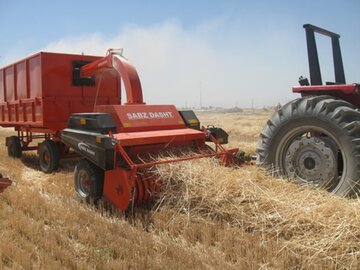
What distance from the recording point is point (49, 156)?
7801 millimetres

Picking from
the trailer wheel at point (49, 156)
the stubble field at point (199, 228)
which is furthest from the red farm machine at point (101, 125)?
the stubble field at point (199, 228)

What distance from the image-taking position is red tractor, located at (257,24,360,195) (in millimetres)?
3914

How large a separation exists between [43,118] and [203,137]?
11.8ft

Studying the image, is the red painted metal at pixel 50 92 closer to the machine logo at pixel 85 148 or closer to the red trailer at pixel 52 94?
the red trailer at pixel 52 94

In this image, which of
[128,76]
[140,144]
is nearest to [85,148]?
[140,144]

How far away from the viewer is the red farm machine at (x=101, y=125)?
15.3ft

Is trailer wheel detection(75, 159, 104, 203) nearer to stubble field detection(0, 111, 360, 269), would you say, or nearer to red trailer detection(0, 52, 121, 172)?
stubble field detection(0, 111, 360, 269)

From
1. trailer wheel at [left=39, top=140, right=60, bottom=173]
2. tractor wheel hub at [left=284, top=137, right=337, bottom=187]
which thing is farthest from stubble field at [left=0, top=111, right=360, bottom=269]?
trailer wheel at [left=39, top=140, right=60, bottom=173]

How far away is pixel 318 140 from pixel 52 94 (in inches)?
220

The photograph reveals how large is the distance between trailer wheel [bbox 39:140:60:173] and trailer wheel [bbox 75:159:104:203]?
2464 millimetres

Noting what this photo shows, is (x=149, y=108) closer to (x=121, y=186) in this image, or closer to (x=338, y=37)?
(x=121, y=186)

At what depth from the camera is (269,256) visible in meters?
3.15

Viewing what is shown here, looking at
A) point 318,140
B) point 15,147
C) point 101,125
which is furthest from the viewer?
point 15,147

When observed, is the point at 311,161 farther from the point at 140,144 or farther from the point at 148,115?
the point at 148,115
